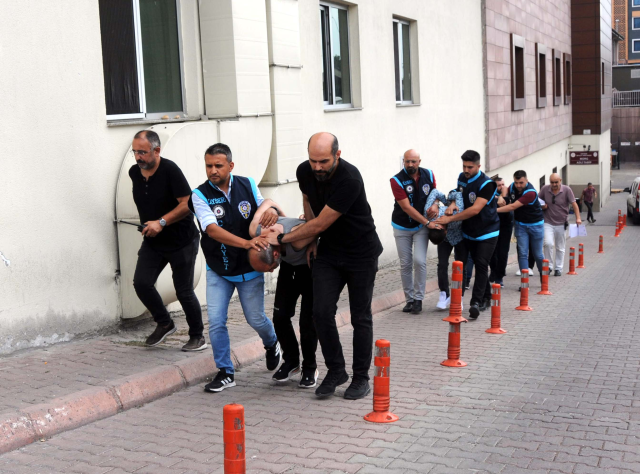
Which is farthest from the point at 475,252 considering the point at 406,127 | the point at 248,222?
the point at 406,127

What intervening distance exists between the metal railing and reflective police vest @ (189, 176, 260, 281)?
67.8 m

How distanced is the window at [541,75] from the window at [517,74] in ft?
10.5

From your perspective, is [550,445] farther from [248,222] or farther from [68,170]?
[68,170]

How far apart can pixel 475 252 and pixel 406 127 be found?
21.5ft

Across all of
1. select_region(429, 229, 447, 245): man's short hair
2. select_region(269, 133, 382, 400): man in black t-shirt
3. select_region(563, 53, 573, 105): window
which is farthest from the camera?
select_region(563, 53, 573, 105): window

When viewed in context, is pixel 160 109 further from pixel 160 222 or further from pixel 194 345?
pixel 194 345

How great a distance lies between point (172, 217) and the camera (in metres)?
6.86

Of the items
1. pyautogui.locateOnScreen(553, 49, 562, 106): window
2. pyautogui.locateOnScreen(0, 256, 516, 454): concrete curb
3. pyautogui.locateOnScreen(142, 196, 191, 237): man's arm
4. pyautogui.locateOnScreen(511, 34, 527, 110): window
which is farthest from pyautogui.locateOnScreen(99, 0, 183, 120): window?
pyautogui.locateOnScreen(553, 49, 562, 106): window

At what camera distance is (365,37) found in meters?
14.0

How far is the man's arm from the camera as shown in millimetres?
6770

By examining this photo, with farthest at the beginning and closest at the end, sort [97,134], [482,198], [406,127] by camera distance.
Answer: [406,127] → [482,198] → [97,134]

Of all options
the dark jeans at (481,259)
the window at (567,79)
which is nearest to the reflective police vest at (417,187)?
the dark jeans at (481,259)

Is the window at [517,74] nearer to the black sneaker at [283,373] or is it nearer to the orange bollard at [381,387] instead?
the black sneaker at [283,373]

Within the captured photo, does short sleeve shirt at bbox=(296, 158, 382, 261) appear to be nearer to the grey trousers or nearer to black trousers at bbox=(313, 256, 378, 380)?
black trousers at bbox=(313, 256, 378, 380)
